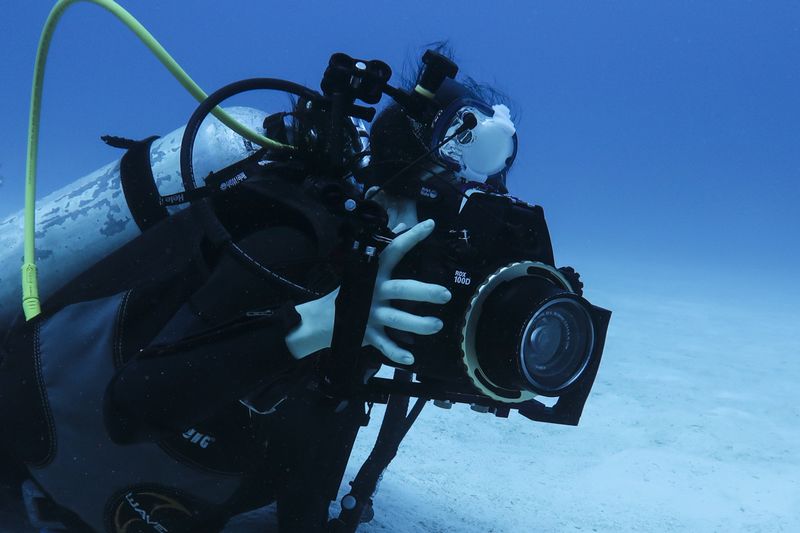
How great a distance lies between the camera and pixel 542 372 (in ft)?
3.98

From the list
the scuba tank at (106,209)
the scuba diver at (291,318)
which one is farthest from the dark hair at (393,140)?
the scuba tank at (106,209)

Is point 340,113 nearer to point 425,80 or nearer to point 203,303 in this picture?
point 425,80

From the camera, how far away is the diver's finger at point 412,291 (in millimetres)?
1099

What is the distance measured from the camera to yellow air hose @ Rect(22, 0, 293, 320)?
5.45 feet

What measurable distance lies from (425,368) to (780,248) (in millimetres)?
64139

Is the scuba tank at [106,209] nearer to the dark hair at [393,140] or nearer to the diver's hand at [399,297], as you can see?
the dark hair at [393,140]

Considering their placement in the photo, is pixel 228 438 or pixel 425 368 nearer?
pixel 425 368

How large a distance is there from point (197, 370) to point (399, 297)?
48 cm

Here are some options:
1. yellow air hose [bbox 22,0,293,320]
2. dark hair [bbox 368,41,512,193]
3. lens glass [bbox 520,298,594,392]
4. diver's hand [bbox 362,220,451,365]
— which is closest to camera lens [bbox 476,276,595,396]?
lens glass [bbox 520,298,594,392]

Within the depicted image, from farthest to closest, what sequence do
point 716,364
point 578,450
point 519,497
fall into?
point 716,364, point 578,450, point 519,497

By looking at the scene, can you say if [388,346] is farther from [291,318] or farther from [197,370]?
[197,370]

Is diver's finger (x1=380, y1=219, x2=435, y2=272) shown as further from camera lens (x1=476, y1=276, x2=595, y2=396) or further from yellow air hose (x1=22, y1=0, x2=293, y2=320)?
yellow air hose (x1=22, y1=0, x2=293, y2=320)

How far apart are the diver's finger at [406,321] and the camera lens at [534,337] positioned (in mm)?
143

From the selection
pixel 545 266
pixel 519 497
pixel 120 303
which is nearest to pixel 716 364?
pixel 519 497
